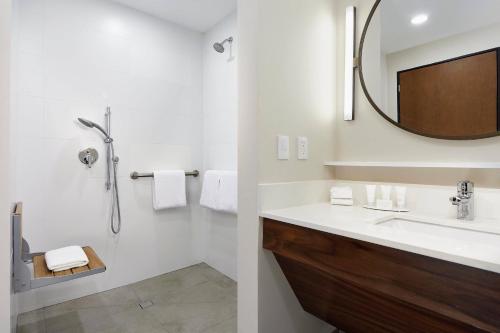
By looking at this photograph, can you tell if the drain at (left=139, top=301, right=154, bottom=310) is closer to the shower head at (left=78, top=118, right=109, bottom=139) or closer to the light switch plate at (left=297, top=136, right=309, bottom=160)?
the shower head at (left=78, top=118, right=109, bottom=139)

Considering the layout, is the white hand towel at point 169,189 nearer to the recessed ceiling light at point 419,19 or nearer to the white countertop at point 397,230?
the white countertop at point 397,230

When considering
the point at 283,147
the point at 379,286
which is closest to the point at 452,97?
the point at 283,147

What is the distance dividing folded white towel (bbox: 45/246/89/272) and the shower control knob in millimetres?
659

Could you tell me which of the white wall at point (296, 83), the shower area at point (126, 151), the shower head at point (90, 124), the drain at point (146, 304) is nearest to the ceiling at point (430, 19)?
the white wall at point (296, 83)

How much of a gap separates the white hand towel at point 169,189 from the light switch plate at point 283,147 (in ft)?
4.71

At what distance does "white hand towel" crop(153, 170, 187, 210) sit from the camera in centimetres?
235

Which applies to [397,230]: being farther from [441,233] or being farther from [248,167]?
[248,167]

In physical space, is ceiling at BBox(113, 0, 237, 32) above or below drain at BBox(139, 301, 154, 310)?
above

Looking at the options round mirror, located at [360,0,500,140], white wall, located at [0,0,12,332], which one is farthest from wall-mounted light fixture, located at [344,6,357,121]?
white wall, located at [0,0,12,332]

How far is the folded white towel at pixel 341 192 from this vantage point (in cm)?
137

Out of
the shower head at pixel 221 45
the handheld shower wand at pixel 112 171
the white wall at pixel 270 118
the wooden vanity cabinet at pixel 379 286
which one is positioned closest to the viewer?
the wooden vanity cabinet at pixel 379 286

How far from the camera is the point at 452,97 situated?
3.80 feet

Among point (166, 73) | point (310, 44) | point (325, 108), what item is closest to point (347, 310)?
point (325, 108)

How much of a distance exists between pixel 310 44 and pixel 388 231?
1.00 metres
